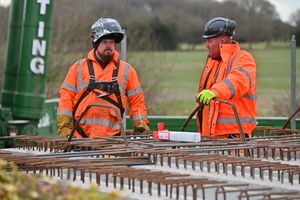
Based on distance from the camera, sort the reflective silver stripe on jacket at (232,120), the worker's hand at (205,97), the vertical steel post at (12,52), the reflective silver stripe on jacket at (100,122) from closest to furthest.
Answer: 1. the worker's hand at (205,97)
2. the reflective silver stripe on jacket at (232,120)
3. the reflective silver stripe on jacket at (100,122)
4. the vertical steel post at (12,52)

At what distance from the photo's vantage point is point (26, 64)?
2014cm

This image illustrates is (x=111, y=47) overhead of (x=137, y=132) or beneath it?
overhead

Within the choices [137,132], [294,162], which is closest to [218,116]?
[137,132]

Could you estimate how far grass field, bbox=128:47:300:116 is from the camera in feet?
93.2

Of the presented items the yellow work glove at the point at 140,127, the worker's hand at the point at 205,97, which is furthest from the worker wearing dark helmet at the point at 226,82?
the yellow work glove at the point at 140,127

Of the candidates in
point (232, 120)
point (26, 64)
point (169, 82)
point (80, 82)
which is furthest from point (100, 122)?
point (169, 82)

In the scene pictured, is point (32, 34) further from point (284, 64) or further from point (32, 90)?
point (284, 64)

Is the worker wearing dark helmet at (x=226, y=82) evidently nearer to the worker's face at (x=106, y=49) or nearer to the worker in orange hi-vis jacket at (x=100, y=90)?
the worker in orange hi-vis jacket at (x=100, y=90)

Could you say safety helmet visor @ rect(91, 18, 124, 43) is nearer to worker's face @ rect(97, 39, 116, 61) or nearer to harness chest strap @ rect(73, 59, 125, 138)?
worker's face @ rect(97, 39, 116, 61)

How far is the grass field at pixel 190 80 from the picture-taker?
93.2ft

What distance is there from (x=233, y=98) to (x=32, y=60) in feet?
31.4

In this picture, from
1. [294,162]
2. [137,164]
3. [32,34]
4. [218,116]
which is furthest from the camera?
[32,34]

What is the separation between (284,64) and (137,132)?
30.3m

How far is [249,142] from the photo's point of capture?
9500mm
